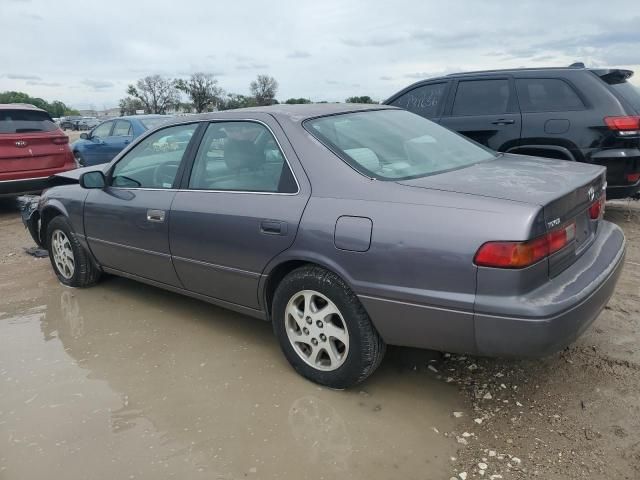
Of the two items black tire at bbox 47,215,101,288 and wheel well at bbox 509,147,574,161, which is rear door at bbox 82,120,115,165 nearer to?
black tire at bbox 47,215,101,288

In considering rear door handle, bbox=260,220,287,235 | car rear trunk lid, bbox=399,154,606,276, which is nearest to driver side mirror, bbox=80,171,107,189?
rear door handle, bbox=260,220,287,235

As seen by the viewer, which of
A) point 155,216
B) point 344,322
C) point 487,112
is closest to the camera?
point 344,322

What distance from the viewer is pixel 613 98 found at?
531cm

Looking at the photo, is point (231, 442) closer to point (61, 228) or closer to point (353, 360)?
point (353, 360)

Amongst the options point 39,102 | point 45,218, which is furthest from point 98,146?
point 39,102

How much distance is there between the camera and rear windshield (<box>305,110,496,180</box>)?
117 inches

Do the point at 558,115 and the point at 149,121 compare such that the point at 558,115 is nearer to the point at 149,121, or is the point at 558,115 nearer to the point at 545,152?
the point at 545,152

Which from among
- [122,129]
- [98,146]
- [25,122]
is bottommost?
[98,146]

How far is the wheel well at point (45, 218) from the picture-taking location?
196 inches

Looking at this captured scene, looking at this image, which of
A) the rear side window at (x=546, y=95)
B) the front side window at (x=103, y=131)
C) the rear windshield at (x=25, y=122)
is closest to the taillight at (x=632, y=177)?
the rear side window at (x=546, y=95)

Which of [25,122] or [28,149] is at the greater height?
[25,122]

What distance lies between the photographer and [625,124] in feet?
17.1

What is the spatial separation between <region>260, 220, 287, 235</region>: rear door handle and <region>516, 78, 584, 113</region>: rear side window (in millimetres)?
3859

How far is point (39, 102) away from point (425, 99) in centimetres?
9268
